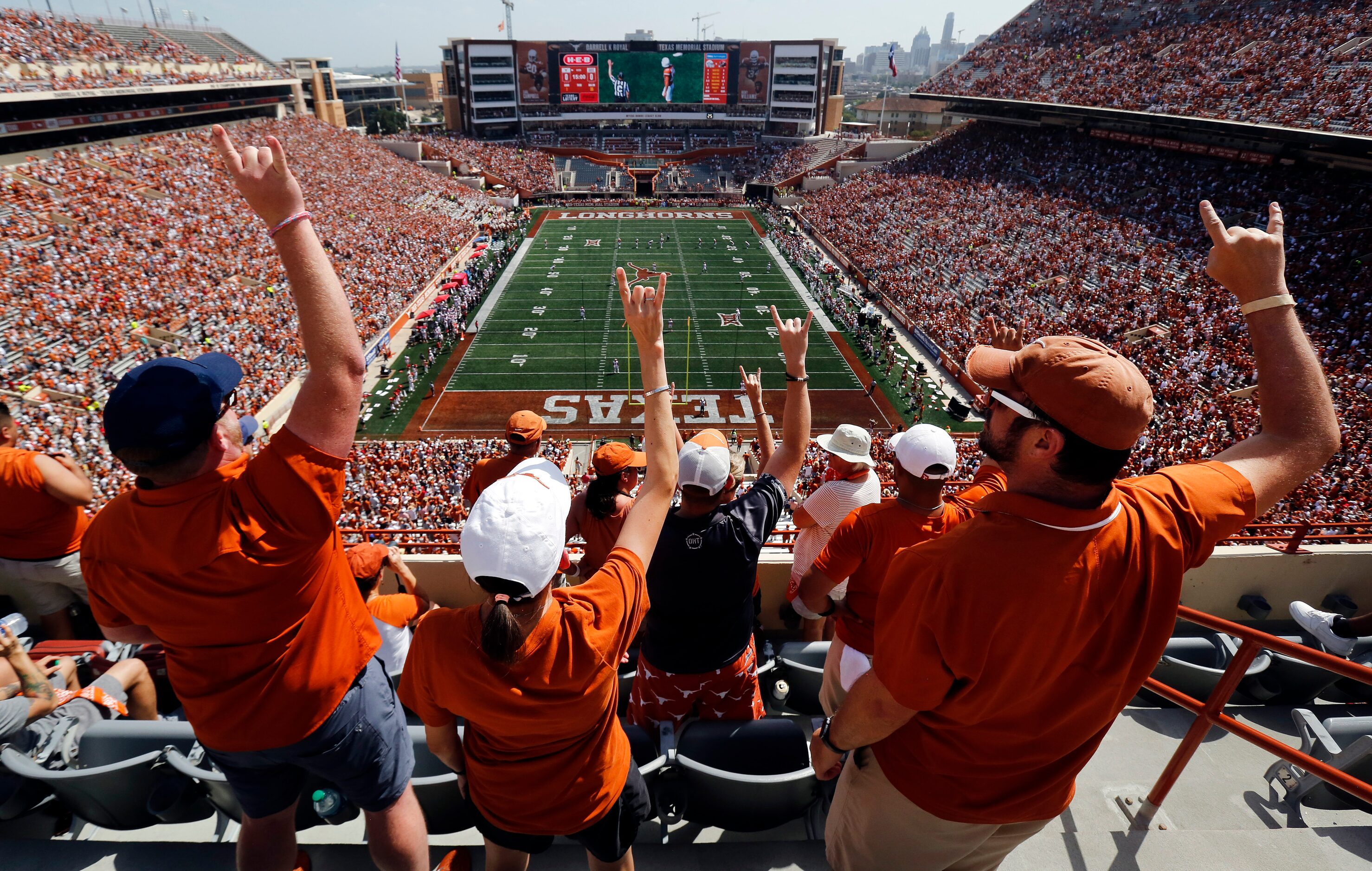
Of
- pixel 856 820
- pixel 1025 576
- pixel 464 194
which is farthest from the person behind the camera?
pixel 464 194

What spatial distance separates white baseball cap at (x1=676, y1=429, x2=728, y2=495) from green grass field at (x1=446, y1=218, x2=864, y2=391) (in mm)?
18552

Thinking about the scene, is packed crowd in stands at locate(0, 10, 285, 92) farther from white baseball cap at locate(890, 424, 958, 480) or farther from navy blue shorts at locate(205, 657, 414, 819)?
white baseball cap at locate(890, 424, 958, 480)

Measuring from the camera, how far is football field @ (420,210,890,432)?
19812 millimetres

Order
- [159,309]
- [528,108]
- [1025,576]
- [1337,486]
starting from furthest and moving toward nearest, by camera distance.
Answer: [528,108]
[159,309]
[1337,486]
[1025,576]

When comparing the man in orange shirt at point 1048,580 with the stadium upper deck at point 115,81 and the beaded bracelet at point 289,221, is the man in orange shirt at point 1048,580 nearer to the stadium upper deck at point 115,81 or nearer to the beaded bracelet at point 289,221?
the beaded bracelet at point 289,221

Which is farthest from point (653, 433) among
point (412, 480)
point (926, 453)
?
point (412, 480)

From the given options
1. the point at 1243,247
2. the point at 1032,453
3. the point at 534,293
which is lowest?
the point at 534,293

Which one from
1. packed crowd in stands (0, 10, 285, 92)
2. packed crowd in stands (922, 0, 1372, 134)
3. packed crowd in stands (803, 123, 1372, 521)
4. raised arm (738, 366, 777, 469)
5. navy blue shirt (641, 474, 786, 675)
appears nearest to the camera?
navy blue shirt (641, 474, 786, 675)

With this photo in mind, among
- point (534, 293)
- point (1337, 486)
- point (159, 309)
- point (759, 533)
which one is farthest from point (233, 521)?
point (534, 293)

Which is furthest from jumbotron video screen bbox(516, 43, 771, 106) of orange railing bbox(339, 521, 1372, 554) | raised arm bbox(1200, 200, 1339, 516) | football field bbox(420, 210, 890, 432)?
raised arm bbox(1200, 200, 1339, 516)

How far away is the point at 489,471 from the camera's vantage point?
4.48m

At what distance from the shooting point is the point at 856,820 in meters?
2.01

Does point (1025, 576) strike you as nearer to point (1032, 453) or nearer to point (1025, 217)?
point (1032, 453)

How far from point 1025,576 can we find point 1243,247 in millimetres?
1096
